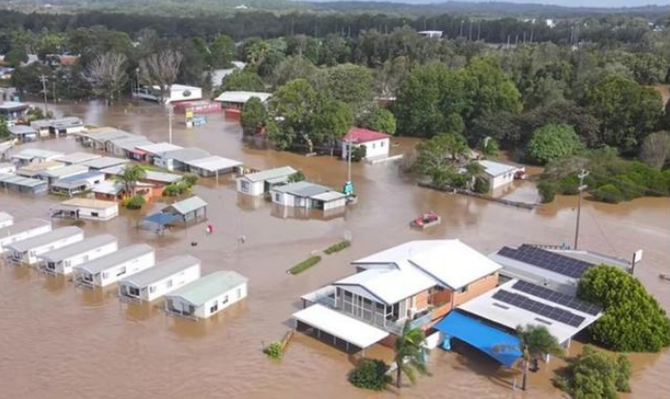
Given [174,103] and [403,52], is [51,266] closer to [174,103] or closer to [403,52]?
[174,103]

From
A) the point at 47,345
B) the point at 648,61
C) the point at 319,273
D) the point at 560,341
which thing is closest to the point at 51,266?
the point at 47,345

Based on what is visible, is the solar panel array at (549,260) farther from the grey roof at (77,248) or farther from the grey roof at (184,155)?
the grey roof at (184,155)

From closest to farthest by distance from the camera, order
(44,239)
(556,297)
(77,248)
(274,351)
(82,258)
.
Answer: (274,351), (556,297), (82,258), (77,248), (44,239)

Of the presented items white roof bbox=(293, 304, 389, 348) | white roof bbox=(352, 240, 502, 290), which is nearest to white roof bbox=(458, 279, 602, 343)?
white roof bbox=(352, 240, 502, 290)

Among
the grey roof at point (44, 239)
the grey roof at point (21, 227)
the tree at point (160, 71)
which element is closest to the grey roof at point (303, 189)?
the grey roof at point (44, 239)

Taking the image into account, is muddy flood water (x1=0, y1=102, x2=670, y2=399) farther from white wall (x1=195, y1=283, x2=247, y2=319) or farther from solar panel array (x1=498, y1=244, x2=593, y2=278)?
solar panel array (x1=498, y1=244, x2=593, y2=278)

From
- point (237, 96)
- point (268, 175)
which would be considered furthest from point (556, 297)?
point (237, 96)

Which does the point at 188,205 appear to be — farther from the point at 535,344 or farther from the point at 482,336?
the point at 535,344
